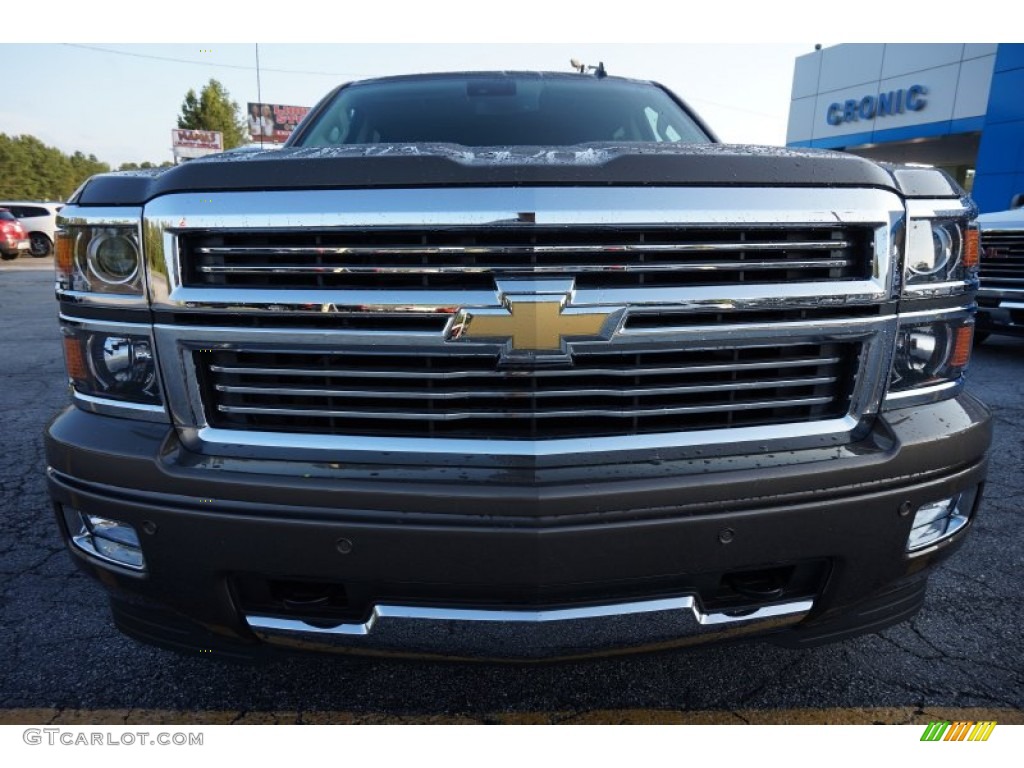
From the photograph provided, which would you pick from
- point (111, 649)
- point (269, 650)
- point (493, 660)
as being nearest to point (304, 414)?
point (269, 650)

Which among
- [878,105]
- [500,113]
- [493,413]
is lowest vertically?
[493,413]

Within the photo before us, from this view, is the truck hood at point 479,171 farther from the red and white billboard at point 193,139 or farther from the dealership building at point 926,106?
the red and white billboard at point 193,139

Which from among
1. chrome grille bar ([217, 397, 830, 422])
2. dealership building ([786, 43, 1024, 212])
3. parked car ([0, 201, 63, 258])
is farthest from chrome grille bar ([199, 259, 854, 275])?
parked car ([0, 201, 63, 258])

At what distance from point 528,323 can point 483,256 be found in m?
0.18

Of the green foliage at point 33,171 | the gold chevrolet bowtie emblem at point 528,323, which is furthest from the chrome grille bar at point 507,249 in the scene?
the green foliage at point 33,171

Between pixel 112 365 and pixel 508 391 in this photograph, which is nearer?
pixel 508 391

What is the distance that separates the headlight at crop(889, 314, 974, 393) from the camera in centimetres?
165

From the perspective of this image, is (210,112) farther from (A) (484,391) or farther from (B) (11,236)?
(A) (484,391)

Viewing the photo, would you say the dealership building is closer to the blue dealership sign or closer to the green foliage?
the blue dealership sign

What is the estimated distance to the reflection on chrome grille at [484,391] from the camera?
1.47 meters

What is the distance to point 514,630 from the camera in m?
1.45

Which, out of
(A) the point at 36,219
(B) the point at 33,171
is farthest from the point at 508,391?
(B) the point at 33,171
